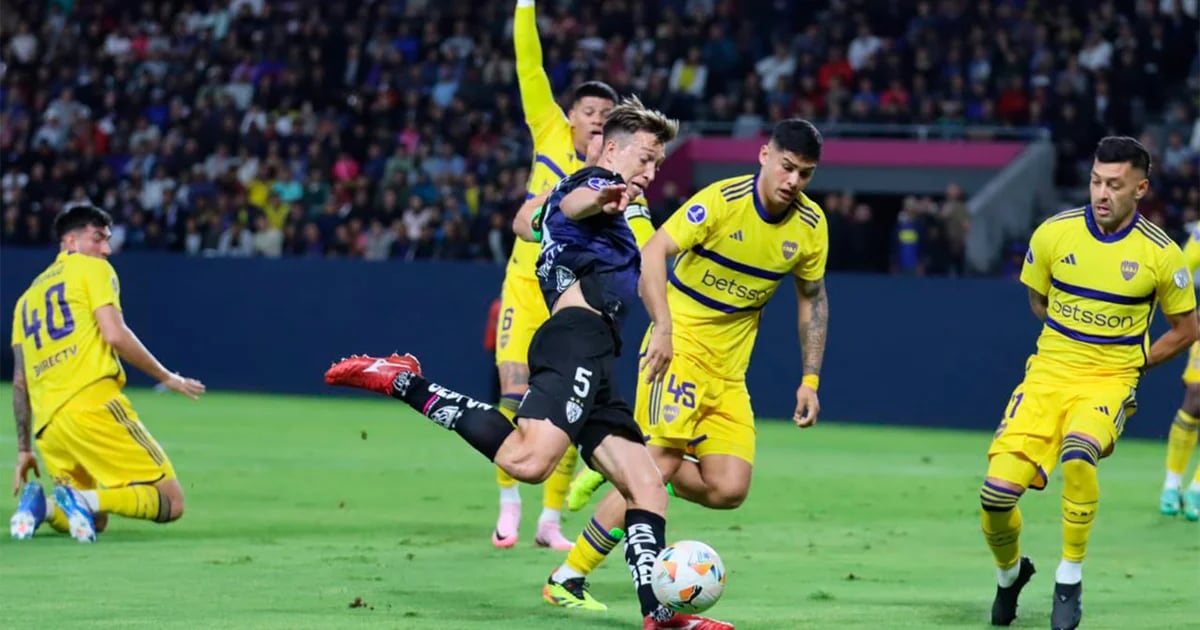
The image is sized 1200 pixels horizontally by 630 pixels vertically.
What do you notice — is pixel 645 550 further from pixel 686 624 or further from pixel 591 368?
pixel 591 368

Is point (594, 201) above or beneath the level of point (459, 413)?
above

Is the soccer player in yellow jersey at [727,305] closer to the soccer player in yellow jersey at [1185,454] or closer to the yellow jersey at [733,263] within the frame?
the yellow jersey at [733,263]

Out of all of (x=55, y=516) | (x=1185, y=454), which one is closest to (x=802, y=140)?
(x=55, y=516)

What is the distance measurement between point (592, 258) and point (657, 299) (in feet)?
1.60

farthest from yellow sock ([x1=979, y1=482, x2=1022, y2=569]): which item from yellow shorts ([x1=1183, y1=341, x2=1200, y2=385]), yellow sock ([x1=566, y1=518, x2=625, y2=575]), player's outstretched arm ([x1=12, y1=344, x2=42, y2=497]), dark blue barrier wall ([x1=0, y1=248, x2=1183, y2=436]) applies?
dark blue barrier wall ([x1=0, y1=248, x2=1183, y2=436])

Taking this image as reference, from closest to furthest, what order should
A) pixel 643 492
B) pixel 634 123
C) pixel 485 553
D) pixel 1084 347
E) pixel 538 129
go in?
pixel 643 492 → pixel 634 123 → pixel 1084 347 → pixel 485 553 → pixel 538 129

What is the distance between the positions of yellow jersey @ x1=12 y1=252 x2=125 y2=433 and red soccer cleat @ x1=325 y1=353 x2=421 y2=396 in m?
3.35

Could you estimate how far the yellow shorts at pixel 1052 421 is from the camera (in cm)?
838

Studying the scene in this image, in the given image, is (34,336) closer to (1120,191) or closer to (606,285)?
(606,285)

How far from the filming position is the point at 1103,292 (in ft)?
28.5

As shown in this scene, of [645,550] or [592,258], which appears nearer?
[645,550]

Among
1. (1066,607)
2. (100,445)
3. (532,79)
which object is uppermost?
(532,79)

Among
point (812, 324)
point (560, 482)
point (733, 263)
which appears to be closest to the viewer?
point (733, 263)

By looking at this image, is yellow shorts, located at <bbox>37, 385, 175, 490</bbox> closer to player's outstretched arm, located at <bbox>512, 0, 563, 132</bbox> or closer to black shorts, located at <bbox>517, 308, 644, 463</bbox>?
player's outstretched arm, located at <bbox>512, 0, 563, 132</bbox>
